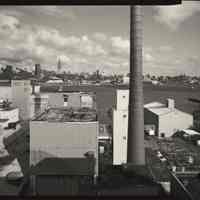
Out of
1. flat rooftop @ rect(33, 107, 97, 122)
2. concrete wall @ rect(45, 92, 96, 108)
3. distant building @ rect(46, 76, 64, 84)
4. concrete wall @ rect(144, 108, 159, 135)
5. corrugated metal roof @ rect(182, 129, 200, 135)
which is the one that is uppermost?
distant building @ rect(46, 76, 64, 84)

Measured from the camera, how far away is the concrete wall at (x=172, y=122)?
6.46 metres

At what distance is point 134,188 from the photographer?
8.59 ft

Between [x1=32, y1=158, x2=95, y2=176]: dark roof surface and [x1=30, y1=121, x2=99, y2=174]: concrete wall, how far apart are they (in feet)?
0.50

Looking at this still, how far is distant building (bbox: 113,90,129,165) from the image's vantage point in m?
5.29

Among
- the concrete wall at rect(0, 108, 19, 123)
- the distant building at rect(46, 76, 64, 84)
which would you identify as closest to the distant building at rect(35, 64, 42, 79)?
the distant building at rect(46, 76, 64, 84)

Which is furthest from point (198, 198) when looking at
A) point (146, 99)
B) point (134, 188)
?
point (146, 99)

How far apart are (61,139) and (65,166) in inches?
20.7

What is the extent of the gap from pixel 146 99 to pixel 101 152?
4.87 metres

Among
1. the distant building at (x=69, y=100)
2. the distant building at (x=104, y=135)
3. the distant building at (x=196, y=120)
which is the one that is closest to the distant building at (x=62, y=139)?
the distant building at (x=104, y=135)

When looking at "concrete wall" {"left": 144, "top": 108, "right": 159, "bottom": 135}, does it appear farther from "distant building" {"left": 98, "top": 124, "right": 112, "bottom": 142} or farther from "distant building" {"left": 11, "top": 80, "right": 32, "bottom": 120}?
"distant building" {"left": 11, "top": 80, "right": 32, "bottom": 120}

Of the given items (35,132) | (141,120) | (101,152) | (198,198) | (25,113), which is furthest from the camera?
(25,113)

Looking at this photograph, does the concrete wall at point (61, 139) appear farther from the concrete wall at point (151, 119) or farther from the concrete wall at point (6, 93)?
the concrete wall at point (6, 93)
